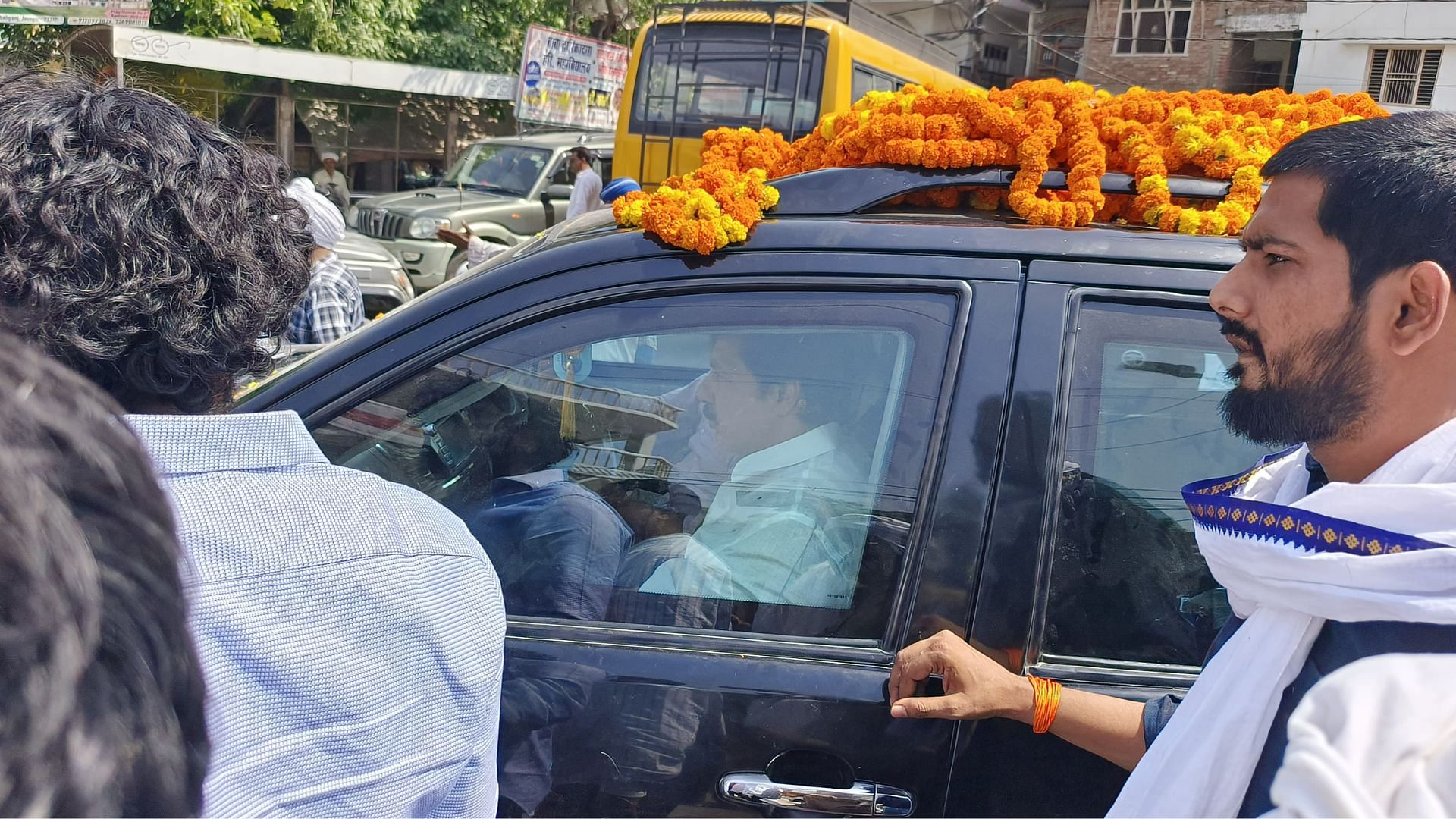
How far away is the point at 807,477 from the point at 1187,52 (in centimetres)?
2647

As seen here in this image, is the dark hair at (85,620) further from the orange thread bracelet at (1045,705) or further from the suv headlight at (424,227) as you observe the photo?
the suv headlight at (424,227)

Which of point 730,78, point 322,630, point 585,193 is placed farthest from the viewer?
point 585,193

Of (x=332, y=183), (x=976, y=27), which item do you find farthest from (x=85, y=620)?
(x=976, y=27)

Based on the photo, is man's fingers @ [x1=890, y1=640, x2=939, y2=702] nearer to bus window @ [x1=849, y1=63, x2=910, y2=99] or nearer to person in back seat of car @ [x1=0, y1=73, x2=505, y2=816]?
person in back seat of car @ [x1=0, y1=73, x2=505, y2=816]

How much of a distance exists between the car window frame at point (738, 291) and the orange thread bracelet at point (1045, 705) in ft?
0.69

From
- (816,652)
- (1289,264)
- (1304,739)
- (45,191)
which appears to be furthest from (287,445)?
(1289,264)

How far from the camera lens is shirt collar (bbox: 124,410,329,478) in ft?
3.08

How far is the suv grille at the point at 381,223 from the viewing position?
11.4 metres

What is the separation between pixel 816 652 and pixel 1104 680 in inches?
17.0

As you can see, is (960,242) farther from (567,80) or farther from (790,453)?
(567,80)

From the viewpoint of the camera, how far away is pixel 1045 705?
141 centimetres

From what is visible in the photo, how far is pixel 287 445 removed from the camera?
1.01 m

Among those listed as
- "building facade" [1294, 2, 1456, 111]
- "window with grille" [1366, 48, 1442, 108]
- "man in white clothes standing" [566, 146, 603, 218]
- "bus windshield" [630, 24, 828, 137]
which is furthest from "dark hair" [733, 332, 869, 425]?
"window with grille" [1366, 48, 1442, 108]

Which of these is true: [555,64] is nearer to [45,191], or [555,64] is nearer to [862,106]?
[862,106]
